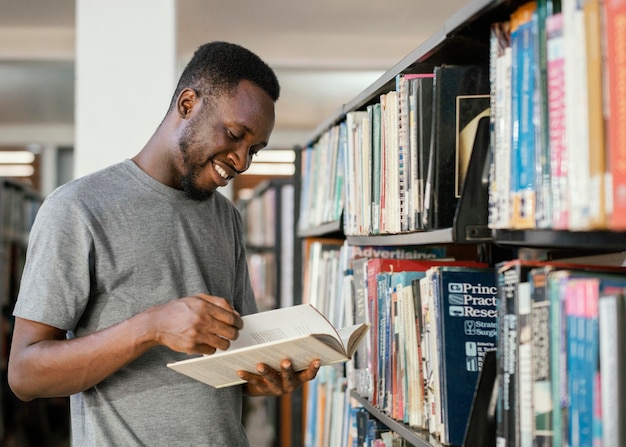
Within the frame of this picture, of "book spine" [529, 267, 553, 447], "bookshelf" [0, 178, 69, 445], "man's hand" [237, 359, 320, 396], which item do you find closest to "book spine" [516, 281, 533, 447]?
"book spine" [529, 267, 553, 447]

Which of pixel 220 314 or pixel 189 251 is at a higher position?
pixel 189 251

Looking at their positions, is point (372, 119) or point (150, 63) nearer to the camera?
point (372, 119)

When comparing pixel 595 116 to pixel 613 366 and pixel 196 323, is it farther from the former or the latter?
pixel 196 323

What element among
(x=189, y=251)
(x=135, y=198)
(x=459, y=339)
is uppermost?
(x=135, y=198)

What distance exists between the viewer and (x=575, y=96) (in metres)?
0.80

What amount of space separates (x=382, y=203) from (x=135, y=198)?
19.1 inches

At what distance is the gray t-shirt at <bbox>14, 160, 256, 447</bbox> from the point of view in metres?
1.34

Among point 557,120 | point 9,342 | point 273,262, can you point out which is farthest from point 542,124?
point 9,342

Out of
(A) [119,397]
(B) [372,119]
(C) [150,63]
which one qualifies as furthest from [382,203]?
(C) [150,63]

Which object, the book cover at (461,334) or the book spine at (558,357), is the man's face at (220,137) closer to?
the book cover at (461,334)

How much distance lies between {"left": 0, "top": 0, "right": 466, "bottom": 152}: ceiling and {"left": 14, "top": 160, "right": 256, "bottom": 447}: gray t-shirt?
8.95 ft

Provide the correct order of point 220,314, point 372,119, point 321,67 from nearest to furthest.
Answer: point 220,314
point 372,119
point 321,67

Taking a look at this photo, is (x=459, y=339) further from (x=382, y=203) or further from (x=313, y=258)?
(x=313, y=258)

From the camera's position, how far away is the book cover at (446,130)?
1.20 meters
